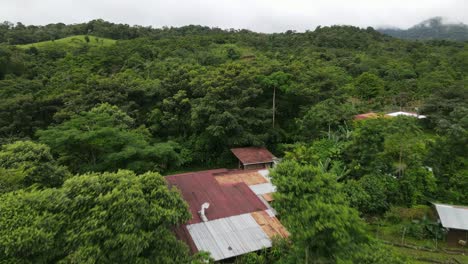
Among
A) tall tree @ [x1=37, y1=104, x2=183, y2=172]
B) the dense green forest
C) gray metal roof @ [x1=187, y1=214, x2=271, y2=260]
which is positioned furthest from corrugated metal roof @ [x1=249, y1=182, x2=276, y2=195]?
tall tree @ [x1=37, y1=104, x2=183, y2=172]

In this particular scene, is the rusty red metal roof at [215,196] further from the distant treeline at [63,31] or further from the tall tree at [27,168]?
the distant treeline at [63,31]

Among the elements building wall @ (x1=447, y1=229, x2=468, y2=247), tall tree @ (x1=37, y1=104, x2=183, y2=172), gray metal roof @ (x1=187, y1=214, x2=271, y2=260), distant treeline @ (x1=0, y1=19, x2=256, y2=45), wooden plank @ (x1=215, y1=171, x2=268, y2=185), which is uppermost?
distant treeline @ (x1=0, y1=19, x2=256, y2=45)

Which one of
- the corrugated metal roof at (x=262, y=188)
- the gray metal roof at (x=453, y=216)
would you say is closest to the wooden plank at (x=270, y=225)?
the corrugated metal roof at (x=262, y=188)

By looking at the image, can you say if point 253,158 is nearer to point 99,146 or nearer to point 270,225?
point 270,225

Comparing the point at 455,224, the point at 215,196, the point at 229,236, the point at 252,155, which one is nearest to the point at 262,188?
the point at 215,196

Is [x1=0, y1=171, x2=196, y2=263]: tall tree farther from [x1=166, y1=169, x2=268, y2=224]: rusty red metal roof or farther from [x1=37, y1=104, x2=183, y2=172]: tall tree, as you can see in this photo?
[x1=37, y1=104, x2=183, y2=172]: tall tree
